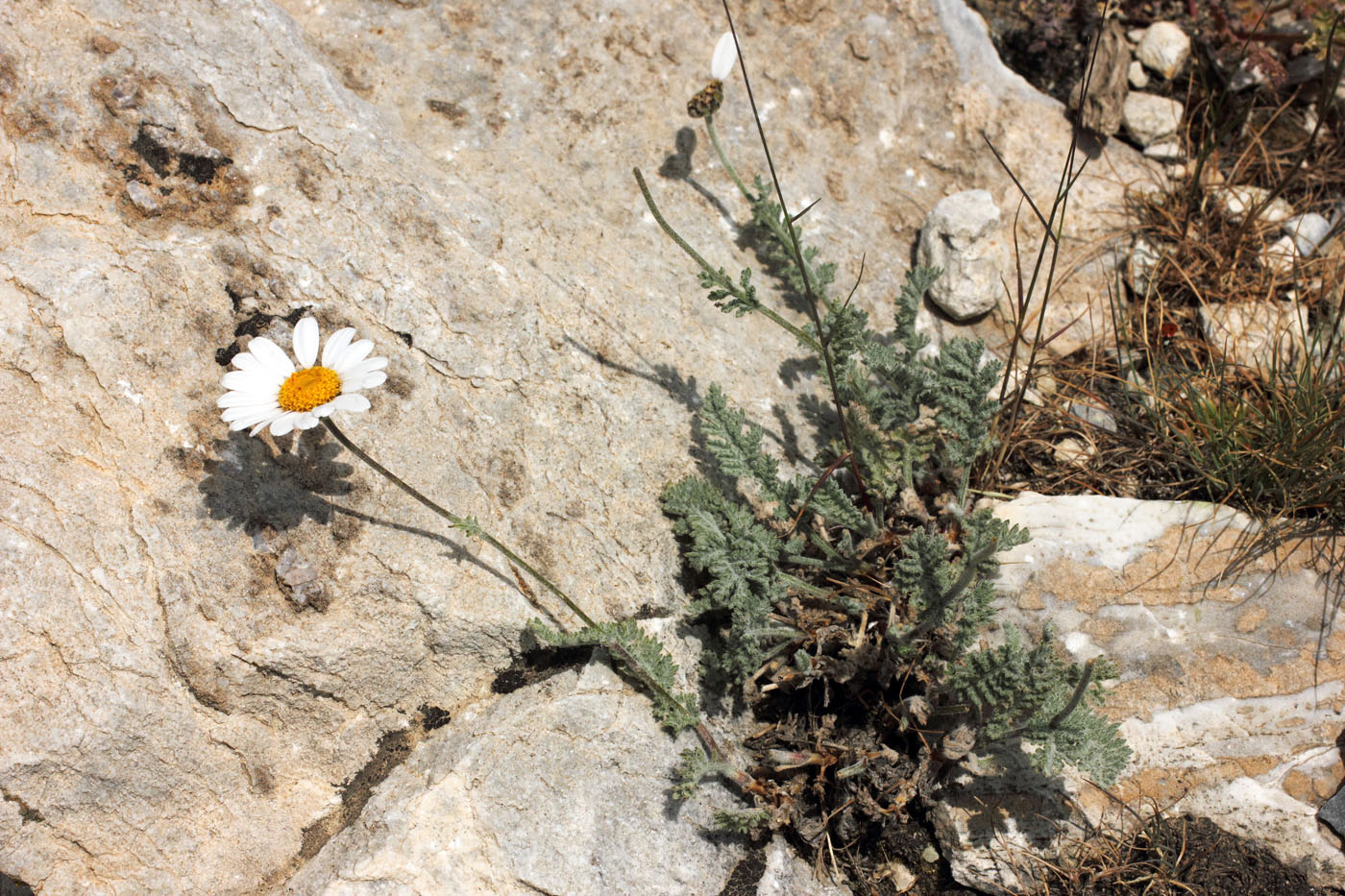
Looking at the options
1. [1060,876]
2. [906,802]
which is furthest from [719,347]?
[1060,876]

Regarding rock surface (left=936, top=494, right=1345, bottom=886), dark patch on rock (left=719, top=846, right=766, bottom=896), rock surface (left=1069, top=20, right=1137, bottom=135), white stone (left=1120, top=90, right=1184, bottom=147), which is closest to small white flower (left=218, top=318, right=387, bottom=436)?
dark patch on rock (left=719, top=846, right=766, bottom=896)

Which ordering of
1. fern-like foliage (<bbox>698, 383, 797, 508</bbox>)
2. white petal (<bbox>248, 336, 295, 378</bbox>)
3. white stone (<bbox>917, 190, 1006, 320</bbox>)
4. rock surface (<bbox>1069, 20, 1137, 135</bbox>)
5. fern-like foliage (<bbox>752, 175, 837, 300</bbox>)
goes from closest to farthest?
1. white petal (<bbox>248, 336, 295, 378</bbox>)
2. fern-like foliage (<bbox>698, 383, 797, 508</bbox>)
3. fern-like foliage (<bbox>752, 175, 837, 300</bbox>)
4. white stone (<bbox>917, 190, 1006, 320</bbox>)
5. rock surface (<bbox>1069, 20, 1137, 135</bbox>)

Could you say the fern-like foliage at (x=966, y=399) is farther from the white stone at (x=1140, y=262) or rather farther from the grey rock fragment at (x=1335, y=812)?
the grey rock fragment at (x=1335, y=812)

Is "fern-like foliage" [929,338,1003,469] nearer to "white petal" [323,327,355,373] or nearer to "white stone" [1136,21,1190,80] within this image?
"white petal" [323,327,355,373]

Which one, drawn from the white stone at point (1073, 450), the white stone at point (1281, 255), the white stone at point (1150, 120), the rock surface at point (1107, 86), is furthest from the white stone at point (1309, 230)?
the white stone at point (1073, 450)

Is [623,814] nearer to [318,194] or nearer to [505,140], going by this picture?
[318,194]

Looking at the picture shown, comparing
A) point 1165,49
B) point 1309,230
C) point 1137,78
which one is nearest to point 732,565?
point 1309,230
